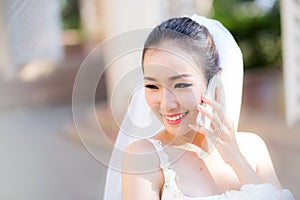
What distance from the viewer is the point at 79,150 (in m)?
5.34

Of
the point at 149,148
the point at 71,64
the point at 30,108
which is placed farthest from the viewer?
the point at 71,64

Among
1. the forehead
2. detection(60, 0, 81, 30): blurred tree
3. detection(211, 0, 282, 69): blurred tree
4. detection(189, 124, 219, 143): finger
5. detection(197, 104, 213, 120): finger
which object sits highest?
the forehead

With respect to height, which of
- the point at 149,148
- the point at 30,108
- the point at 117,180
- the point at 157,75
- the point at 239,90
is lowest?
the point at 30,108

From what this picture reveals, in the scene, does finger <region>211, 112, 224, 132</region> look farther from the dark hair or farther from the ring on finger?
the dark hair

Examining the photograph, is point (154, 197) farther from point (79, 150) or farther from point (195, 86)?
point (79, 150)

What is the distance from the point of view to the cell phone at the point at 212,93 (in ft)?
4.14

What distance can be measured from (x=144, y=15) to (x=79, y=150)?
158 centimetres

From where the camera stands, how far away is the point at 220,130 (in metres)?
1.27

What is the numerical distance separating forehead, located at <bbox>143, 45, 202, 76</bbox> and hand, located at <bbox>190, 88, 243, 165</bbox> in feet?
0.27

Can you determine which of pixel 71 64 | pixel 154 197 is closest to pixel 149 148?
pixel 154 197

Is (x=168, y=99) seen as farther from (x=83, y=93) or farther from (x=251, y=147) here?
(x=251, y=147)

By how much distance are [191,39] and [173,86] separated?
137 mm

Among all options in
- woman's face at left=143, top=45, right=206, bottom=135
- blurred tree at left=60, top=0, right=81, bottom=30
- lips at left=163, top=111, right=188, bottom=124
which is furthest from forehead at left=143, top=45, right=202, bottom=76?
blurred tree at left=60, top=0, right=81, bottom=30

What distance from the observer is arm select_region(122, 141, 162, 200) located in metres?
1.33
